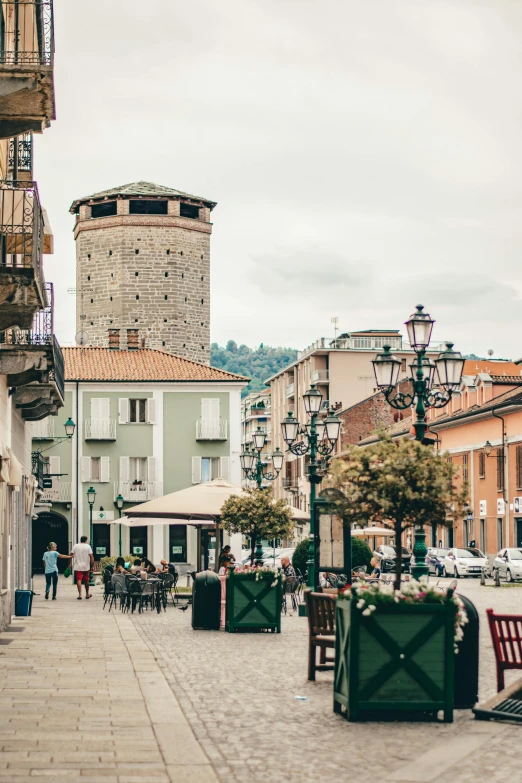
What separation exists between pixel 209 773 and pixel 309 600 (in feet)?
17.2

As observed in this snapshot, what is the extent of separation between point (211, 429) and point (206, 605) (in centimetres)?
4139

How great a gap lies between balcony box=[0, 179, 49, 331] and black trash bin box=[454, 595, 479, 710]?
6629 mm

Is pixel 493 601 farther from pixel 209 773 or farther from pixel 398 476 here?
pixel 209 773

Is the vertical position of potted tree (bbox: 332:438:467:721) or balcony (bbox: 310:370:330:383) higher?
balcony (bbox: 310:370:330:383)

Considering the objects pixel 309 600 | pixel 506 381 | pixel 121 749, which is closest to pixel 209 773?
pixel 121 749

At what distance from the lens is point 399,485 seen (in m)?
11.2

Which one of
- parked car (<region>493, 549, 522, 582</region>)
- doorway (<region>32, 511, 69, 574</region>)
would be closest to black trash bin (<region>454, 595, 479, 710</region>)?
parked car (<region>493, 549, 522, 582</region>)

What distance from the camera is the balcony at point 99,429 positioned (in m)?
62.2

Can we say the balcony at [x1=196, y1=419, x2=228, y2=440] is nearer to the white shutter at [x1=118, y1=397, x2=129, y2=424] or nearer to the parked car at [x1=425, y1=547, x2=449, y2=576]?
the white shutter at [x1=118, y1=397, x2=129, y2=424]

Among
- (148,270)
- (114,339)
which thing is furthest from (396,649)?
(148,270)

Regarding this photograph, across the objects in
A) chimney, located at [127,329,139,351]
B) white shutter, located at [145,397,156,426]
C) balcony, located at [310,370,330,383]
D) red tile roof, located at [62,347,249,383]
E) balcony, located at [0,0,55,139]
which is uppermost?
balcony, located at [310,370,330,383]

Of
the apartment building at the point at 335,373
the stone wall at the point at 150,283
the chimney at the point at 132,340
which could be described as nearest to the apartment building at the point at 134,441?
the chimney at the point at 132,340

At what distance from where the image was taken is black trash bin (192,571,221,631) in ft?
68.2

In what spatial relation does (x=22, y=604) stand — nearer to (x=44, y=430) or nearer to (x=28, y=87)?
(x=28, y=87)
